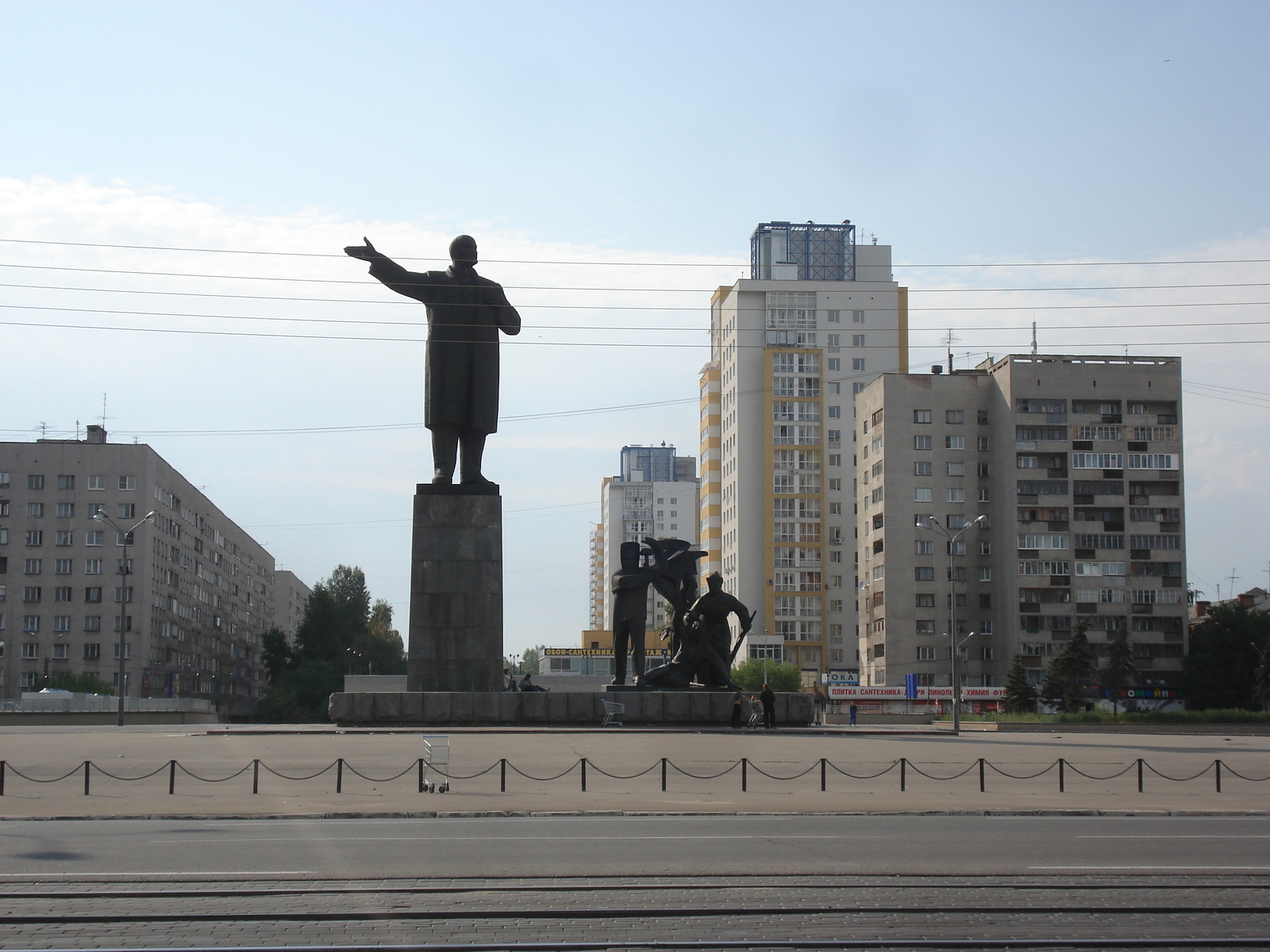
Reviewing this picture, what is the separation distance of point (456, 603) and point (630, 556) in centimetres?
537

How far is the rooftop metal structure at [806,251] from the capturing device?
4523 inches

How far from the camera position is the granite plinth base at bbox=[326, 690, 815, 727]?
31.8 meters

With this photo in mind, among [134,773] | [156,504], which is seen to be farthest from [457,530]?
[156,504]

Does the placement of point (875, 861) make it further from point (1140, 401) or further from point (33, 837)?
point (1140, 401)

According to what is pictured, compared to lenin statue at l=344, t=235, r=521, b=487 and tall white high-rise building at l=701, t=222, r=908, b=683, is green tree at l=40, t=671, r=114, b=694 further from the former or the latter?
tall white high-rise building at l=701, t=222, r=908, b=683

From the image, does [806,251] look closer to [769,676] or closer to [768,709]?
[769,676]

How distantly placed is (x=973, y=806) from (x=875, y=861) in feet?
20.6

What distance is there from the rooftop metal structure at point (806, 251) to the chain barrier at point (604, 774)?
9313cm

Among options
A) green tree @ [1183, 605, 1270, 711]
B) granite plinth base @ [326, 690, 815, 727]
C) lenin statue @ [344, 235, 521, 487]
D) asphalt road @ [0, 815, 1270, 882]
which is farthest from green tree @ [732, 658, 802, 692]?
asphalt road @ [0, 815, 1270, 882]

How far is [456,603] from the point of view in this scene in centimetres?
3284

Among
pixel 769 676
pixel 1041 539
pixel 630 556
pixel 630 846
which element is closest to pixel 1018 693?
pixel 1041 539

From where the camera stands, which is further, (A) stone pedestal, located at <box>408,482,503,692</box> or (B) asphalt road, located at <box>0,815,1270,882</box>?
(A) stone pedestal, located at <box>408,482,503,692</box>

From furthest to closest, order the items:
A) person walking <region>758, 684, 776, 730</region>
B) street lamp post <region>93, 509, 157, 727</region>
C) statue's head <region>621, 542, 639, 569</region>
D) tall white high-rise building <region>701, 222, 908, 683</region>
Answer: tall white high-rise building <region>701, 222, 908, 683</region>, street lamp post <region>93, 509, 157, 727</region>, statue's head <region>621, 542, 639, 569</region>, person walking <region>758, 684, 776, 730</region>

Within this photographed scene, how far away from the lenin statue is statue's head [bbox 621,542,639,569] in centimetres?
441
